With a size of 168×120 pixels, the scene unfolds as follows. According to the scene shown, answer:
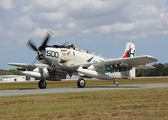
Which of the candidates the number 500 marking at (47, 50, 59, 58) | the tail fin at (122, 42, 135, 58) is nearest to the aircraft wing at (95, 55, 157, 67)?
the number 500 marking at (47, 50, 59, 58)

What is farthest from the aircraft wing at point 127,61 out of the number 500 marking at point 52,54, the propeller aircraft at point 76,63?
the number 500 marking at point 52,54

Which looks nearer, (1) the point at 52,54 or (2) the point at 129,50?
(1) the point at 52,54

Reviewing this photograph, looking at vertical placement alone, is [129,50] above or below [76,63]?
above

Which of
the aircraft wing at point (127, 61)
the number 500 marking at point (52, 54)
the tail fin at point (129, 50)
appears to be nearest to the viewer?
the aircraft wing at point (127, 61)

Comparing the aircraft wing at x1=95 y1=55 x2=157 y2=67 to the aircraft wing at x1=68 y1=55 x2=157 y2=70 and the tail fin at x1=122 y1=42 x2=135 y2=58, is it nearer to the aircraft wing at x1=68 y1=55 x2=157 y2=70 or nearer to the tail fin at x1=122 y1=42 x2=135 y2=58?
the aircraft wing at x1=68 y1=55 x2=157 y2=70

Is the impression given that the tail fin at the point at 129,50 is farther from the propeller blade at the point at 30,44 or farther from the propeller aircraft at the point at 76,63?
the propeller blade at the point at 30,44

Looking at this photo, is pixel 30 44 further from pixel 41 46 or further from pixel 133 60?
pixel 133 60

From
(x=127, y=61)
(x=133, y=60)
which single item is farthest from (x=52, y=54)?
(x=133, y=60)

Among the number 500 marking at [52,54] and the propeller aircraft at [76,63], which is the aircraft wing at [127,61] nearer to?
the propeller aircraft at [76,63]

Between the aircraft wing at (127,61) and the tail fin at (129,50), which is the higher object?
the tail fin at (129,50)

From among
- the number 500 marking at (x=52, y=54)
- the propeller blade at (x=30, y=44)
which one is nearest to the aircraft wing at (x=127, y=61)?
the number 500 marking at (x=52, y=54)

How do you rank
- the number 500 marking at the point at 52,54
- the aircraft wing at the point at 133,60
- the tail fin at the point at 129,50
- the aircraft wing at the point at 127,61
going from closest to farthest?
the aircraft wing at the point at 133,60
the aircraft wing at the point at 127,61
the number 500 marking at the point at 52,54
the tail fin at the point at 129,50

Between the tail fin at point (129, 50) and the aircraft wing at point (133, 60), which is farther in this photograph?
the tail fin at point (129, 50)

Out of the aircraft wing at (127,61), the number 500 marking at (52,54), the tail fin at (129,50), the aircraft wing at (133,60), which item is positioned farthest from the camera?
the tail fin at (129,50)
